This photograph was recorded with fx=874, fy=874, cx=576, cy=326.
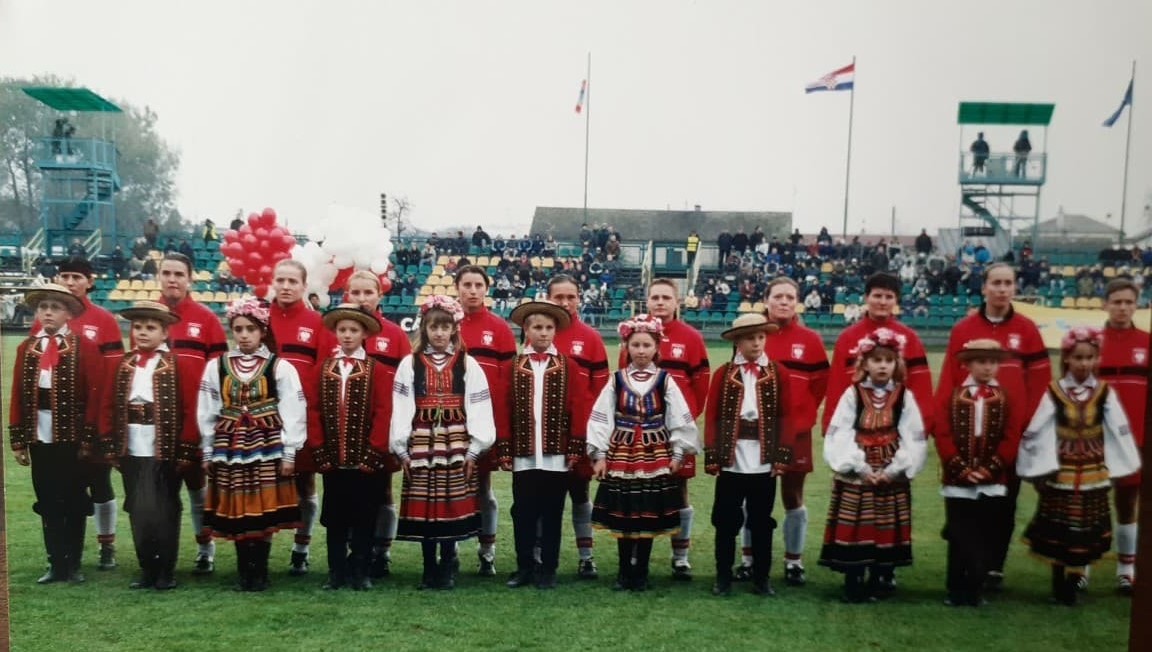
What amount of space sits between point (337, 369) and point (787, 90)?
87.7 inches

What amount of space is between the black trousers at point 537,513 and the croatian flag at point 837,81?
196 cm

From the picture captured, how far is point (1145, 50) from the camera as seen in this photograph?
126 inches

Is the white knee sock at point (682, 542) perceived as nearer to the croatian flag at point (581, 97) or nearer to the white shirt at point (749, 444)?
the white shirt at point (749, 444)

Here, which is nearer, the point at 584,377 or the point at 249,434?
the point at 249,434

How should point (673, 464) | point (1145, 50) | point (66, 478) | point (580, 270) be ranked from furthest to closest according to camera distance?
point (580, 270), point (66, 478), point (673, 464), point (1145, 50)

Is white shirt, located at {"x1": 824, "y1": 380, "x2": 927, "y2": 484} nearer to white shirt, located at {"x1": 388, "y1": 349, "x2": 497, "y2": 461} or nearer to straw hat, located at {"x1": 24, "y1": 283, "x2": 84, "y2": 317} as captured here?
white shirt, located at {"x1": 388, "y1": 349, "x2": 497, "y2": 461}

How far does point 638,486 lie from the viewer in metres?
3.45

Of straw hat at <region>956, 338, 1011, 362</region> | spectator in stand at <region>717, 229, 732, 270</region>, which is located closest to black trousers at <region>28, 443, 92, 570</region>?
spectator in stand at <region>717, 229, 732, 270</region>

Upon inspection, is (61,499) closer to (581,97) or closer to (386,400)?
(386,400)

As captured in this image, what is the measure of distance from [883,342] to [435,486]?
1820 mm

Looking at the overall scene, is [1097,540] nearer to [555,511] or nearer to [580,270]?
[555,511]

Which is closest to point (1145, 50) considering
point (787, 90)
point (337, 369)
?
point (787, 90)

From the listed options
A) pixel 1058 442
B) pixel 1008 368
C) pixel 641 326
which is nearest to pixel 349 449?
pixel 641 326

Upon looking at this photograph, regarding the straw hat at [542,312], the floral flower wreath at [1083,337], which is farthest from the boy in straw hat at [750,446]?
the floral flower wreath at [1083,337]
